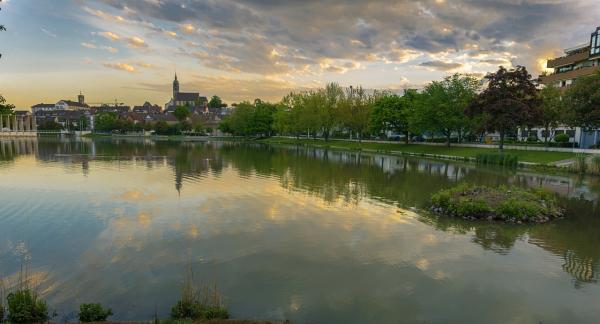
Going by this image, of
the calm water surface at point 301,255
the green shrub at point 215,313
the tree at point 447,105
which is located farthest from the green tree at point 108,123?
the green shrub at point 215,313

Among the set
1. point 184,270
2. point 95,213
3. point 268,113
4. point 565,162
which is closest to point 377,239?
point 184,270

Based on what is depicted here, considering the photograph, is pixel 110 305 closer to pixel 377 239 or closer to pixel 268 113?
pixel 377 239

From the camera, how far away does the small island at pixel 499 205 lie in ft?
64.5

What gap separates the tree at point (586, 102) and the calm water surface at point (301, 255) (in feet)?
80.9

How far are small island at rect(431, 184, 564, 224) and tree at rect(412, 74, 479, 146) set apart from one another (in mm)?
50251

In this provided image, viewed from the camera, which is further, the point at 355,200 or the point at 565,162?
the point at 565,162

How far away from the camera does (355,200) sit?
976 inches

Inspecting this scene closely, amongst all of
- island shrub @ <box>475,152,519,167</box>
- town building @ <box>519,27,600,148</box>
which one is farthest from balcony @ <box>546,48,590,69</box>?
island shrub @ <box>475,152,519,167</box>

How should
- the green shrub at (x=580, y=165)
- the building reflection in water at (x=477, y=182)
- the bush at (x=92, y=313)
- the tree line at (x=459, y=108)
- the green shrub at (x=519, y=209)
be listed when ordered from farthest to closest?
the tree line at (x=459, y=108), the green shrub at (x=580, y=165), the green shrub at (x=519, y=209), the building reflection in water at (x=477, y=182), the bush at (x=92, y=313)

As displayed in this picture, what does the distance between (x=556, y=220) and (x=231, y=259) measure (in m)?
17.0

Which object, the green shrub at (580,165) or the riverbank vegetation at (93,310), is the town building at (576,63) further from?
the riverbank vegetation at (93,310)

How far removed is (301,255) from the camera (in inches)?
551

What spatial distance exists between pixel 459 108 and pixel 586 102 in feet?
84.7

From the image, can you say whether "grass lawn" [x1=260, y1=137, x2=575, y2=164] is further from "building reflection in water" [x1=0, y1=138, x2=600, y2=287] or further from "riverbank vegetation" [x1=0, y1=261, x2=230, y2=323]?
"riverbank vegetation" [x1=0, y1=261, x2=230, y2=323]
